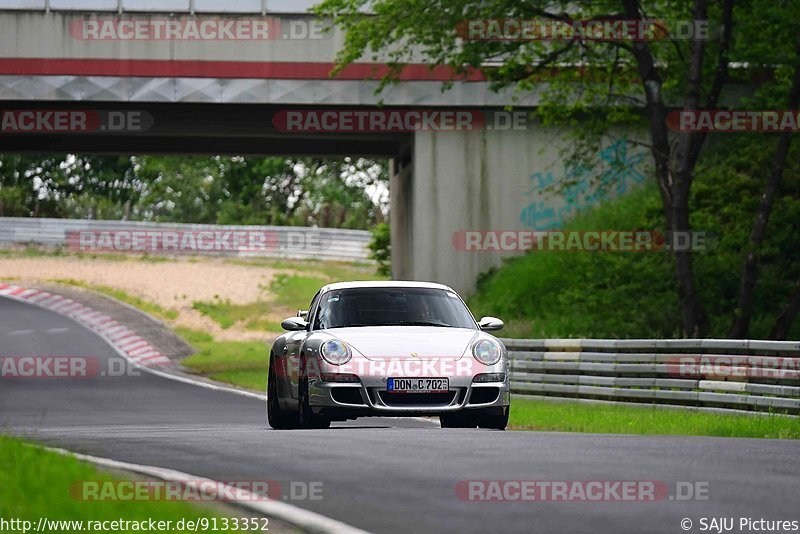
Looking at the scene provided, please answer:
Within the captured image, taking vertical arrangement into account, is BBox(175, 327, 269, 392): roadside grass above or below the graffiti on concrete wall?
below

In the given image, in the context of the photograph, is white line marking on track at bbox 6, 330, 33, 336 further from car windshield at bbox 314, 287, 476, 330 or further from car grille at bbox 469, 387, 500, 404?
car grille at bbox 469, 387, 500, 404

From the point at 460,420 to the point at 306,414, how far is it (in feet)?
4.60

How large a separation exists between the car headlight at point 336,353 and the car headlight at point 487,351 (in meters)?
1.14

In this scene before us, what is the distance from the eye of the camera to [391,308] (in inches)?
562

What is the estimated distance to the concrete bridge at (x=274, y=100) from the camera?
104 ft

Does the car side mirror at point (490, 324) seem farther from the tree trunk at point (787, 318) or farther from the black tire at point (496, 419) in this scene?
the tree trunk at point (787, 318)

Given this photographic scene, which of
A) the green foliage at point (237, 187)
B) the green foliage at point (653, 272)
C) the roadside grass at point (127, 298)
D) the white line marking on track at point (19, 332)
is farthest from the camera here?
the green foliage at point (237, 187)

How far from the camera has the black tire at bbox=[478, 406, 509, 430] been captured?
13453mm

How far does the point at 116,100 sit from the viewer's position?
31.2 metres

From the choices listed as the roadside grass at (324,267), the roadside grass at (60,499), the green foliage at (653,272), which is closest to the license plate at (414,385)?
the roadside grass at (60,499)

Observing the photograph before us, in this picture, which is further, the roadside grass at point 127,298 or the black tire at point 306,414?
the roadside grass at point 127,298

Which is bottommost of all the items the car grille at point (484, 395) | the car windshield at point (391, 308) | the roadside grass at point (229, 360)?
the roadside grass at point (229, 360)

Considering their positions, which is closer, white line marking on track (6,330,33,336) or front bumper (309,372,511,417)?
front bumper (309,372,511,417)

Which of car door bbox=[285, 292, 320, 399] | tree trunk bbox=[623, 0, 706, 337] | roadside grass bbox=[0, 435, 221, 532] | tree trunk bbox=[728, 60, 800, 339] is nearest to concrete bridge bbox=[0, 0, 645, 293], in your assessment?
tree trunk bbox=[623, 0, 706, 337]
